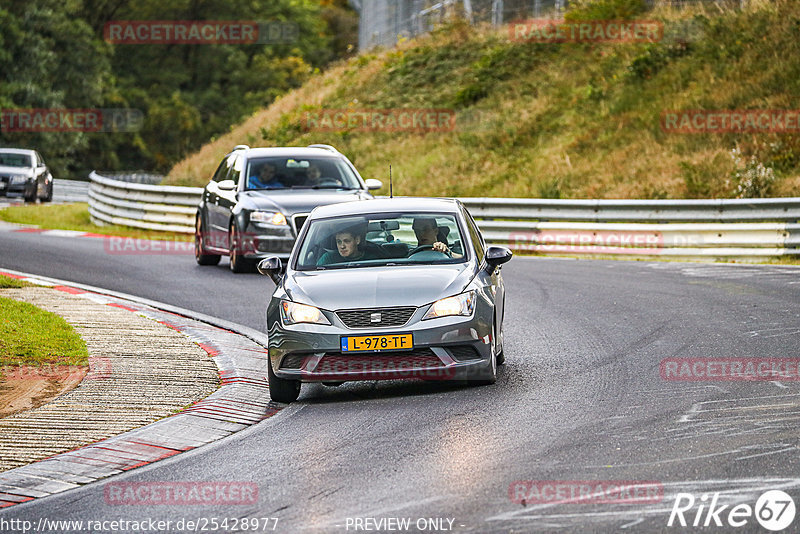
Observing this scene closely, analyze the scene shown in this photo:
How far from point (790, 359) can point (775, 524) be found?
5070mm

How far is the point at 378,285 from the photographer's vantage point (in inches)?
402

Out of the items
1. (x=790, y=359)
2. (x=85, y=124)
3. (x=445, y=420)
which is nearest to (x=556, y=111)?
(x=790, y=359)

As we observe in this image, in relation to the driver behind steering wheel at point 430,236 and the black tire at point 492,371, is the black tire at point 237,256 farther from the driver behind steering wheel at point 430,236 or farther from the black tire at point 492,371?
the black tire at point 492,371

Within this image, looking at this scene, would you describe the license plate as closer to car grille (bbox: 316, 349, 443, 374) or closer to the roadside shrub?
car grille (bbox: 316, 349, 443, 374)

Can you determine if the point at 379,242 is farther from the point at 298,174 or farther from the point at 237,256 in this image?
the point at 298,174

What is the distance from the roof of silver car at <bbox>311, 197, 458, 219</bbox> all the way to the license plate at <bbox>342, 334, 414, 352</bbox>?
6.30 feet

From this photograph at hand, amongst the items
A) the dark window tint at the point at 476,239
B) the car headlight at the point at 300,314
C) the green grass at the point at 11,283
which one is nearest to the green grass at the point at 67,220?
the green grass at the point at 11,283

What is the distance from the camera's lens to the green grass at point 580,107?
28594mm

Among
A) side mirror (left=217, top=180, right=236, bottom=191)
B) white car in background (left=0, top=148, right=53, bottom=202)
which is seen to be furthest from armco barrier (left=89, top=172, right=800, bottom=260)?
white car in background (left=0, top=148, right=53, bottom=202)

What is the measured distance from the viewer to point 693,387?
9953mm

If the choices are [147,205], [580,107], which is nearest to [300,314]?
[147,205]

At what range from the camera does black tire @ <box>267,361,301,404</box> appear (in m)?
10.1

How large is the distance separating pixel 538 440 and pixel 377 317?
2.06 m

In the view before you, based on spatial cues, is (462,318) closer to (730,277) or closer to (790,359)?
(790,359)
